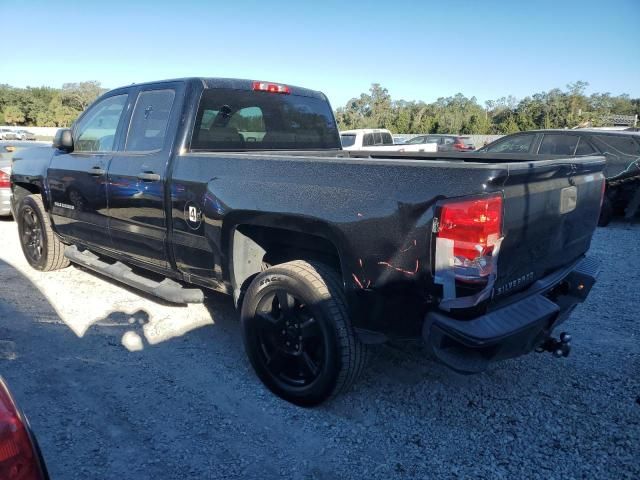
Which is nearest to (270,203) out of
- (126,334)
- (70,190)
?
(126,334)

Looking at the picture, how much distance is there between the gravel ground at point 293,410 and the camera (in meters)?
2.50

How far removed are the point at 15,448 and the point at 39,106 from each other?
259 ft

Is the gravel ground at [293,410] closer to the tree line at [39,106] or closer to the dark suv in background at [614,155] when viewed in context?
the dark suv in background at [614,155]

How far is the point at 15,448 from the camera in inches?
51.4

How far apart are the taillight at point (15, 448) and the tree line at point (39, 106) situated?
64461 mm

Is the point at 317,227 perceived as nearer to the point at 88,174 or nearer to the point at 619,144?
the point at 88,174

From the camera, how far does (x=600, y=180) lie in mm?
3289

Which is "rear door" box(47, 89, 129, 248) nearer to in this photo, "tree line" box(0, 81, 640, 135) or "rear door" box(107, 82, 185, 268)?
"rear door" box(107, 82, 185, 268)

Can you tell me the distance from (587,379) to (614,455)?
0.84 meters

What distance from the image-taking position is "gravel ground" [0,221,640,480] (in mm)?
2498

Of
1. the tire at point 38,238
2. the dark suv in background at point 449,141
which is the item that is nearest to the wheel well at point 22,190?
the tire at point 38,238

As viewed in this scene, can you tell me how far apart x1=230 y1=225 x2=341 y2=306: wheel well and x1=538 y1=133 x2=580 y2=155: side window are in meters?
7.45

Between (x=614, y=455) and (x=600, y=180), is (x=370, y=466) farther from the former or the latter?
(x=600, y=180)

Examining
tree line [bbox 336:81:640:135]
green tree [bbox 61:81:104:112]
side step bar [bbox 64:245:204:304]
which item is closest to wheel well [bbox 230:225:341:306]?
side step bar [bbox 64:245:204:304]
